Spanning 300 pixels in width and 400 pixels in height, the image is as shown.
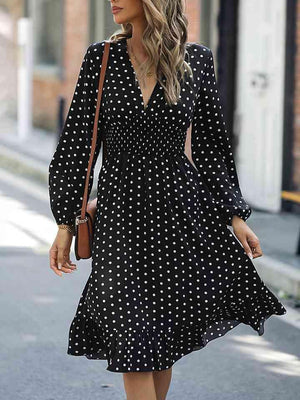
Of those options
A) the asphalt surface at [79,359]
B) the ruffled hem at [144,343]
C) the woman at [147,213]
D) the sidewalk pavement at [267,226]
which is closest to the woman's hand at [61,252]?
the woman at [147,213]

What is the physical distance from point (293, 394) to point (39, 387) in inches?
45.8

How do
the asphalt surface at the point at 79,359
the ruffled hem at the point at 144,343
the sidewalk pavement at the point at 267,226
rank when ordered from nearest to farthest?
the ruffled hem at the point at 144,343, the asphalt surface at the point at 79,359, the sidewalk pavement at the point at 267,226

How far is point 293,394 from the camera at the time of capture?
540 centimetres

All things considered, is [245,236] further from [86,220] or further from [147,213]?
[86,220]

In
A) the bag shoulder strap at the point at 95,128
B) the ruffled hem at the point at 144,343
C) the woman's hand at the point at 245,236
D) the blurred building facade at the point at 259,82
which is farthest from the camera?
the blurred building facade at the point at 259,82

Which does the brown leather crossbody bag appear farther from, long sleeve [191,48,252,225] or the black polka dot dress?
long sleeve [191,48,252,225]

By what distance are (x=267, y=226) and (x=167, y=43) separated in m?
6.23

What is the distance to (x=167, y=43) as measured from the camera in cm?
388

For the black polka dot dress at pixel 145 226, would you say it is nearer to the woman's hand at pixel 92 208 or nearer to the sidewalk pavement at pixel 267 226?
the woman's hand at pixel 92 208

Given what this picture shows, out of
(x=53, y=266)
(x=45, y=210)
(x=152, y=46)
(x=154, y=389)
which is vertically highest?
(x=152, y=46)

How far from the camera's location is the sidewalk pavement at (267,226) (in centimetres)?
785

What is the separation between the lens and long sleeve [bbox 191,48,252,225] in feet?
13.3

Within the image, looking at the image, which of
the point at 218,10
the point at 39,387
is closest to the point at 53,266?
the point at 39,387

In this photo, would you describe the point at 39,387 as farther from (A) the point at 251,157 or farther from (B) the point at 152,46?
(A) the point at 251,157
